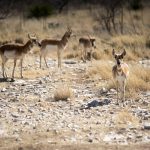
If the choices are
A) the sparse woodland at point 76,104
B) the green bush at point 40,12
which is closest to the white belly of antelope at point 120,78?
the sparse woodland at point 76,104

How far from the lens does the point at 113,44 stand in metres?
23.8

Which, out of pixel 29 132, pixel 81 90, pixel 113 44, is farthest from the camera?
pixel 113 44

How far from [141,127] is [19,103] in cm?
354

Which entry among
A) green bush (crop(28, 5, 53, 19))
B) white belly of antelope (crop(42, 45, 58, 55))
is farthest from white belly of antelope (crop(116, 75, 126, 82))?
green bush (crop(28, 5, 53, 19))

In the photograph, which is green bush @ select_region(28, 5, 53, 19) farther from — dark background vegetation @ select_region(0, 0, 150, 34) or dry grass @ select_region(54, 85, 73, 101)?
dry grass @ select_region(54, 85, 73, 101)

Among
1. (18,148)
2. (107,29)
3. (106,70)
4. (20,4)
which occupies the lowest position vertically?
(18,148)

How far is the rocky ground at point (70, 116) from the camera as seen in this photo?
9.78 meters

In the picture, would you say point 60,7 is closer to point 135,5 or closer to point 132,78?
point 135,5

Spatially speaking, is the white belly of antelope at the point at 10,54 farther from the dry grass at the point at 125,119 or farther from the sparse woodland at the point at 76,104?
the dry grass at the point at 125,119

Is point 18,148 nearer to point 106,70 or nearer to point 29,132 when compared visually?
point 29,132

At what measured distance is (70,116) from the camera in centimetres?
1125

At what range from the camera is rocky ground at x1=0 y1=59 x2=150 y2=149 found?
978cm

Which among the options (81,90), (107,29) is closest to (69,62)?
(81,90)

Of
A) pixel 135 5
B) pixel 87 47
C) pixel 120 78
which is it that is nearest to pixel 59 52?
pixel 87 47
